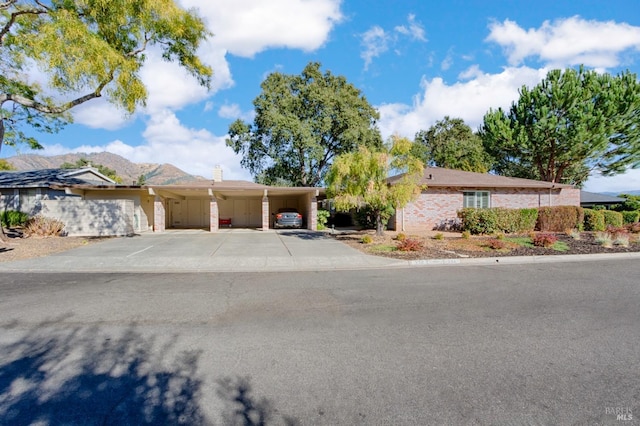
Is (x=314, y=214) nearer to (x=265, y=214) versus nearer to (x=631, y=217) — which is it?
(x=265, y=214)

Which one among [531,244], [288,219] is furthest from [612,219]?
[288,219]

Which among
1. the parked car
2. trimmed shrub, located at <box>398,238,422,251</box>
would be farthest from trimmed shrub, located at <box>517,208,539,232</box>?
the parked car

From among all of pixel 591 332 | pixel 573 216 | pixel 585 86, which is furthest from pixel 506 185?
pixel 591 332

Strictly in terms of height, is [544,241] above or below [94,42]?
below

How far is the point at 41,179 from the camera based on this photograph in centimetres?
1956

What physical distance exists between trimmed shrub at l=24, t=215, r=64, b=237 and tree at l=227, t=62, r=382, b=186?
17111 millimetres

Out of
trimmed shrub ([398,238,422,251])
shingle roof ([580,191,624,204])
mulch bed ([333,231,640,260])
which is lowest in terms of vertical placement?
mulch bed ([333,231,640,260])

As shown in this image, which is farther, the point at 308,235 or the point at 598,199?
the point at 598,199

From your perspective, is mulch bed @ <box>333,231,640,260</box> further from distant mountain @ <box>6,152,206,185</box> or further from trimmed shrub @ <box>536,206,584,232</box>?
distant mountain @ <box>6,152,206,185</box>

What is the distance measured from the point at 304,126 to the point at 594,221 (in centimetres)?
2151

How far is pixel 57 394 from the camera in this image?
9.79ft

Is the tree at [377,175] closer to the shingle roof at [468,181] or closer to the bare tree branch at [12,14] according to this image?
the shingle roof at [468,181]

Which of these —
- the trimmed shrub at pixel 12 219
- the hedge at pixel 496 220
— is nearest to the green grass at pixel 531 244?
the hedge at pixel 496 220

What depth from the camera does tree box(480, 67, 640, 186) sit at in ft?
83.7
